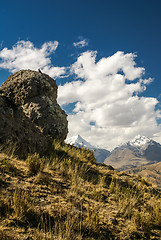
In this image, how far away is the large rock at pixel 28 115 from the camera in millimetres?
7227

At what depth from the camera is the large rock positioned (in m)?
7.23

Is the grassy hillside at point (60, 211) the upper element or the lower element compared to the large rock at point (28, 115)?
lower

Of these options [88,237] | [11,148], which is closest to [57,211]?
[88,237]

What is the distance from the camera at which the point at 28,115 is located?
1051cm

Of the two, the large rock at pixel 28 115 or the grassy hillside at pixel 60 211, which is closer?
the grassy hillside at pixel 60 211

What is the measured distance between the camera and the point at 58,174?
239 inches

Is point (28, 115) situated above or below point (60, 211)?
above

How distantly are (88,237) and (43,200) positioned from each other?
146cm

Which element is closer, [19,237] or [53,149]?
[19,237]

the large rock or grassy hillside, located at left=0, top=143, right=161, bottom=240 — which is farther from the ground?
the large rock

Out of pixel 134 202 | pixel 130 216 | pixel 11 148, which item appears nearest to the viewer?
pixel 130 216

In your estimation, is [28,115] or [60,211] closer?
[60,211]

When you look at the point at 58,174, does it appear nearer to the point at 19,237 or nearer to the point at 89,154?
the point at 19,237

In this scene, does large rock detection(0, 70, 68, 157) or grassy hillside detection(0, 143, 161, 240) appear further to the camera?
large rock detection(0, 70, 68, 157)
